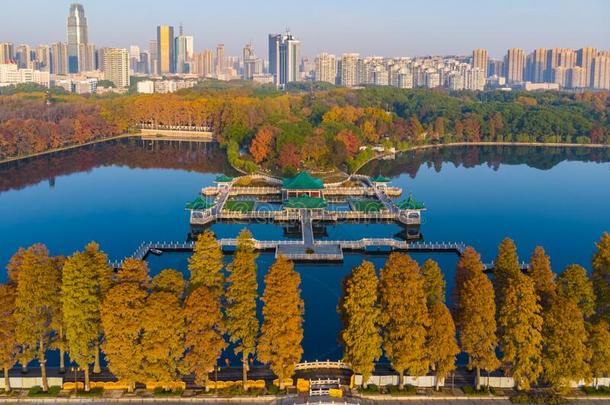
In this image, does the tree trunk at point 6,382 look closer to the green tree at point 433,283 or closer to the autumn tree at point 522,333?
the green tree at point 433,283

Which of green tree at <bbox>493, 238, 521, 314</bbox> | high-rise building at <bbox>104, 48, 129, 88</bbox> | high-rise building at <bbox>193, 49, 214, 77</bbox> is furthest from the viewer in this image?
high-rise building at <bbox>193, 49, 214, 77</bbox>

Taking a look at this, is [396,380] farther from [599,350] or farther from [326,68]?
[326,68]

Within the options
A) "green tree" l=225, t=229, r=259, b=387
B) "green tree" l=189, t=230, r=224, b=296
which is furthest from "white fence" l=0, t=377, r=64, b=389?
"green tree" l=225, t=229, r=259, b=387

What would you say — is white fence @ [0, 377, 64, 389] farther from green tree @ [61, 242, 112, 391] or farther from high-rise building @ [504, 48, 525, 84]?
high-rise building @ [504, 48, 525, 84]

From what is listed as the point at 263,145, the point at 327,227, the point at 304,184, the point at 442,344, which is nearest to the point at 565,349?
the point at 442,344

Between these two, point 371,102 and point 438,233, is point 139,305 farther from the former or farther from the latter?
point 371,102

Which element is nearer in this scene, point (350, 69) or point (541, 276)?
point (541, 276)
